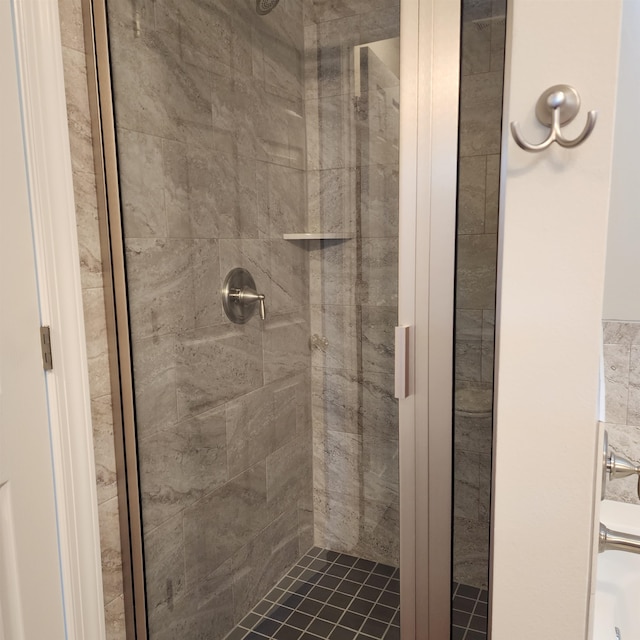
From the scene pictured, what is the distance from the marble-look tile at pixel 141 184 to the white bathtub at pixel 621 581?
1.34 metres

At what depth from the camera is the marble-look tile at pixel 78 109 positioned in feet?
3.56

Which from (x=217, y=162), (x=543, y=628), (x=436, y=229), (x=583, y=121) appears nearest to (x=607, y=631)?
(x=543, y=628)

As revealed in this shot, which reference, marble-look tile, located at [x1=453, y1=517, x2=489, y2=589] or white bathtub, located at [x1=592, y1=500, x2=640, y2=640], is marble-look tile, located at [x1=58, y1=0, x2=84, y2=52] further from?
white bathtub, located at [x1=592, y1=500, x2=640, y2=640]

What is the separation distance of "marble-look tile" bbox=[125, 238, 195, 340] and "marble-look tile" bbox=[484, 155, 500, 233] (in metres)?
0.69

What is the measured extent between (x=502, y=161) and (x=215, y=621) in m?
1.26

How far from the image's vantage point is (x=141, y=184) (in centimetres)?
117

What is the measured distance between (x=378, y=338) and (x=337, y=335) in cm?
14

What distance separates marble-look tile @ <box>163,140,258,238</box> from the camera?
120cm

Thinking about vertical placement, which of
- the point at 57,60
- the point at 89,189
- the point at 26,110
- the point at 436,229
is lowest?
the point at 436,229

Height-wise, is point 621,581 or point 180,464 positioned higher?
point 180,464

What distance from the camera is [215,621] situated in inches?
51.9

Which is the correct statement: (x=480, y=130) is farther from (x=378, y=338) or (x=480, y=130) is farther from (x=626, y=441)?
(x=626, y=441)

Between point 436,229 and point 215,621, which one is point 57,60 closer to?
point 436,229

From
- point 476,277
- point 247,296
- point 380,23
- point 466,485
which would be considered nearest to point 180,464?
point 247,296
